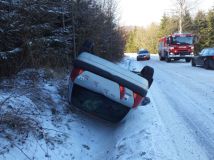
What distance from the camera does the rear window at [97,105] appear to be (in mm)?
7644

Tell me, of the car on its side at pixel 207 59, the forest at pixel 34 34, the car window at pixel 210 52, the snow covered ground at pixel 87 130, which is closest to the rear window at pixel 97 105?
the snow covered ground at pixel 87 130

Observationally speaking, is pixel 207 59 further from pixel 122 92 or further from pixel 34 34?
pixel 122 92

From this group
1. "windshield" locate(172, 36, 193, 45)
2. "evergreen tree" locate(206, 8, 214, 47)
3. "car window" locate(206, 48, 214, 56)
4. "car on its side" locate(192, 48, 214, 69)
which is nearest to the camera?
"car on its side" locate(192, 48, 214, 69)

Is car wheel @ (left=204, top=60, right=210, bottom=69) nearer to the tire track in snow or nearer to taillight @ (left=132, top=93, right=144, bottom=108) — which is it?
the tire track in snow

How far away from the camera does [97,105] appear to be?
784 cm

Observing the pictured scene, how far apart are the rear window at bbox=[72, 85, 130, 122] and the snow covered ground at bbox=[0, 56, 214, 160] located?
0.34 m

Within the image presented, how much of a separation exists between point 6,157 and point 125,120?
3704 mm

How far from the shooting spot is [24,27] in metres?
9.19

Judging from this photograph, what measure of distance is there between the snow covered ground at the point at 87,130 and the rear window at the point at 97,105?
1.13ft

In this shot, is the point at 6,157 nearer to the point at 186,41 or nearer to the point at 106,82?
the point at 106,82

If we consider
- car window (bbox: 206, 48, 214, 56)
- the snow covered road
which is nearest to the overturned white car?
the snow covered road

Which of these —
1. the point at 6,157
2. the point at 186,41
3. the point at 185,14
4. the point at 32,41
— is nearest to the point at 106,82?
the point at 6,157

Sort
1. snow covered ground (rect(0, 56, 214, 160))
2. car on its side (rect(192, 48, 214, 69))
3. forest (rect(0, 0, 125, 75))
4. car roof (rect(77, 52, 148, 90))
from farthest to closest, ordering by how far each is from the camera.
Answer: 1. car on its side (rect(192, 48, 214, 69))
2. forest (rect(0, 0, 125, 75))
3. car roof (rect(77, 52, 148, 90))
4. snow covered ground (rect(0, 56, 214, 160))

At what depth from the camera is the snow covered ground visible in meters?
6.07
